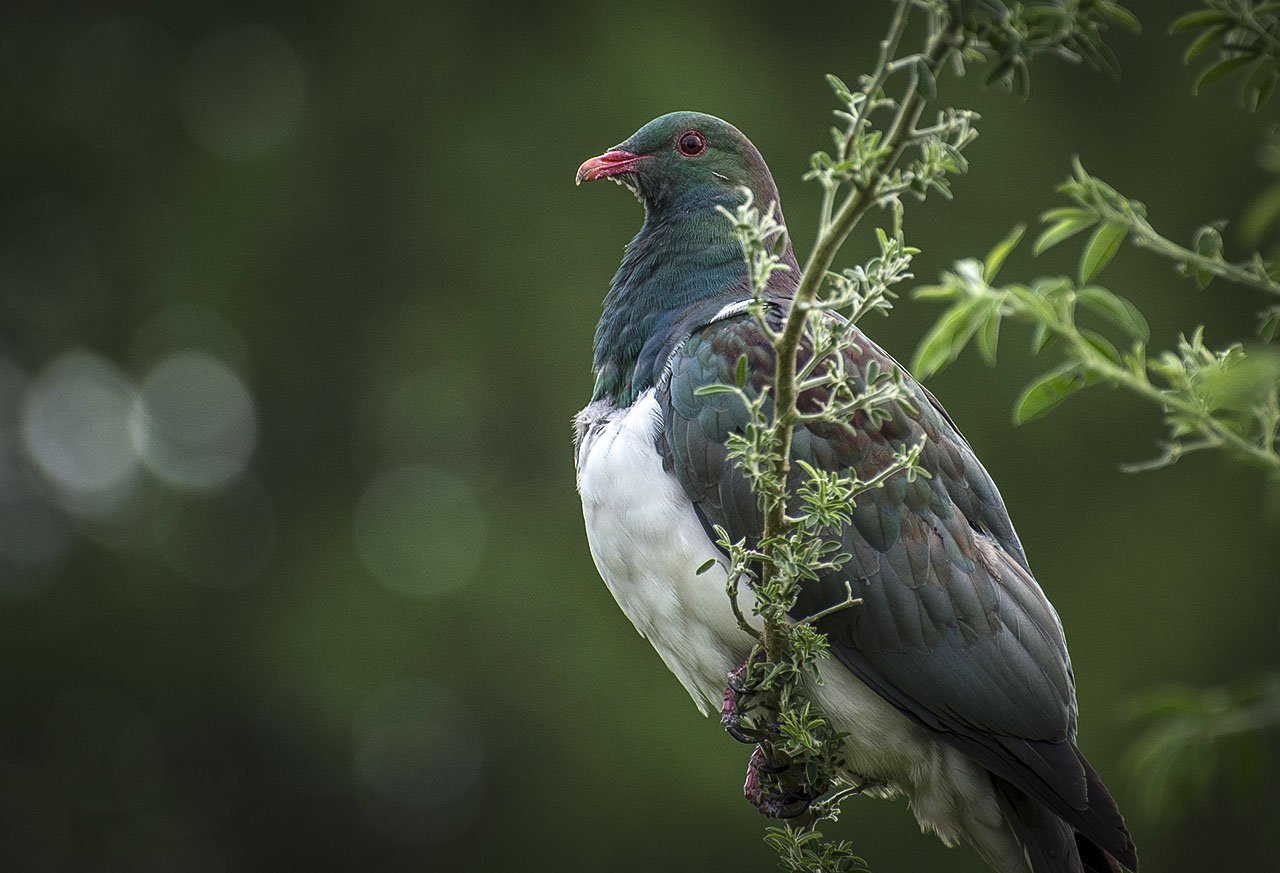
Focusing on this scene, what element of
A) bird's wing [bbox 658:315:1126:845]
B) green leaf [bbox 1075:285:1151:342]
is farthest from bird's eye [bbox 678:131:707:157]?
green leaf [bbox 1075:285:1151:342]

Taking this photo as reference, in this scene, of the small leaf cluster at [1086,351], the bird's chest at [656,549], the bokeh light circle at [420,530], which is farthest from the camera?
the bokeh light circle at [420,530]

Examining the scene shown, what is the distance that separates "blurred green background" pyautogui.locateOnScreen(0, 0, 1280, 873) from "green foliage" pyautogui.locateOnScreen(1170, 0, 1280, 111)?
7036 mm

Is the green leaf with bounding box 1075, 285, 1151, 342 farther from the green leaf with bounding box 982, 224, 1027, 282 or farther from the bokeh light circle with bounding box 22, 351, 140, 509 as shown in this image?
the bokeh light circle with bounding box 22, 351, 140, 509

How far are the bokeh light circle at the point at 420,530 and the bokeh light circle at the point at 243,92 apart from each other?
3.00m

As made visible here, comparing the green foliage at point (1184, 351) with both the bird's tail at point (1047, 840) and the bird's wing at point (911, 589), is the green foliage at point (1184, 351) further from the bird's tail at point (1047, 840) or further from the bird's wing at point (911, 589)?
the bird's tail at point (1047, 840)

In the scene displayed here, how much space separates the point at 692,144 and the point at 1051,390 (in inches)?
89.7

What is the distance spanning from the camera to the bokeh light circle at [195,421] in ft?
35.0

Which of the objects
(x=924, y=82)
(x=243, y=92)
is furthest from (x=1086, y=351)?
(x=243, y=92)

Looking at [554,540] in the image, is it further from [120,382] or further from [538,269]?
[120,382]

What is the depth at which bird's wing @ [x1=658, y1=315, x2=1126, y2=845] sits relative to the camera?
2873 mm

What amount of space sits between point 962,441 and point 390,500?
770 cm

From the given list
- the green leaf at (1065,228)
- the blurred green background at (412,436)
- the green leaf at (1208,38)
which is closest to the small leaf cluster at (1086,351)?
the green leaf at (1065,228)

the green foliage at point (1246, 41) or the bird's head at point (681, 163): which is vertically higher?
the bird's head at point (681, 163)

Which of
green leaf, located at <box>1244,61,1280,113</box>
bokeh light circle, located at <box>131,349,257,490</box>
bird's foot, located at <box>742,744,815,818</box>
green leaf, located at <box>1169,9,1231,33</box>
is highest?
bokeh light circle, located at <box>131,349,257,490</box>
